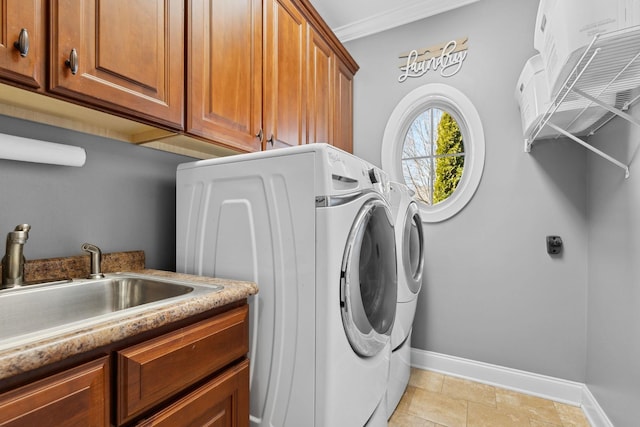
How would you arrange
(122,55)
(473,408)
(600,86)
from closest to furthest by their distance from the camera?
1. (122,55)
2. (600,86)
3. (473,408)

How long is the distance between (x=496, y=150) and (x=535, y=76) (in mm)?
635

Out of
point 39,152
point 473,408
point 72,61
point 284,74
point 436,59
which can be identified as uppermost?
point 436,59

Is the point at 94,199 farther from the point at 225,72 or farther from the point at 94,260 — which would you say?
the point at 225,72

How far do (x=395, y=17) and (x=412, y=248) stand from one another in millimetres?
1909

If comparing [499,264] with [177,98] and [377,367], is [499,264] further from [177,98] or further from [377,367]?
[177,98]

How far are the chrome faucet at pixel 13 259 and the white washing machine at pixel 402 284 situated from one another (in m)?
1.55

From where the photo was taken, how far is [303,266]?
1.09 m

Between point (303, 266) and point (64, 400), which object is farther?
point (303, 266)

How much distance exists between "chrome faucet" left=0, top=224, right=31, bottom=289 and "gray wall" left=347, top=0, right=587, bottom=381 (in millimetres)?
2324

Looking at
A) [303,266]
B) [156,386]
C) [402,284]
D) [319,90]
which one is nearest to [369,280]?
[303,266]

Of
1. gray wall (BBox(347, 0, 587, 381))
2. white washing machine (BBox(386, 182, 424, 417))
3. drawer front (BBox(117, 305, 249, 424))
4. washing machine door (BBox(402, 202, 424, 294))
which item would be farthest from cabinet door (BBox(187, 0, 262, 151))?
gray wall (BBox(347, 0, 587, 381))

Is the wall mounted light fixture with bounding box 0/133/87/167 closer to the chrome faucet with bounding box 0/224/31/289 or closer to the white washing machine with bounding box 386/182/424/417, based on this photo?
the chrome faucet with bounding box 0/224/31/289

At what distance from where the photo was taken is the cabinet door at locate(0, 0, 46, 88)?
0.77 metres

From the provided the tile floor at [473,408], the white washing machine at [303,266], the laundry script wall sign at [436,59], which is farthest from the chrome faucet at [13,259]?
the laundry script wall sign at [436,59]
